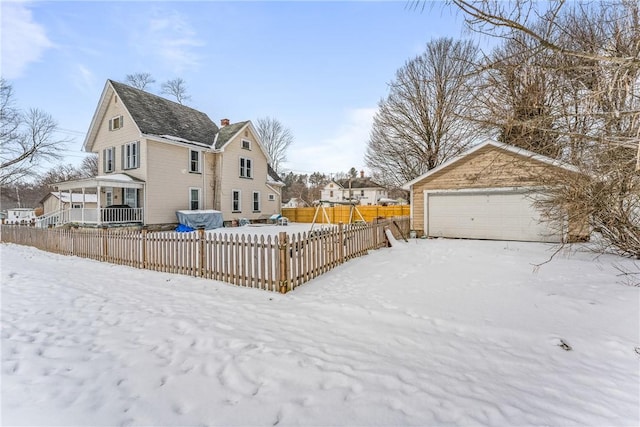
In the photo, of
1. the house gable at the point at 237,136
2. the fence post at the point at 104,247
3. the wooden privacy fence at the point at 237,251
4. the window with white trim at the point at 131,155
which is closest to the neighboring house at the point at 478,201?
the wooden privacy fence at the point at 237,251

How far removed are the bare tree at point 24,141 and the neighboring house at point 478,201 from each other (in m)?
30.4

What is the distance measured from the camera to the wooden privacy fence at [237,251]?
5750 millimetres

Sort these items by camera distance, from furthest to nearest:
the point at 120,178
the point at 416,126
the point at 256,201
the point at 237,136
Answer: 1. the point at 256,201
2. the point at 237,136
3. the point at 416,126
4. the point at 120,178

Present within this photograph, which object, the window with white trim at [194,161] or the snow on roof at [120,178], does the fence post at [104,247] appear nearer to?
the snow on roof at [120,178]

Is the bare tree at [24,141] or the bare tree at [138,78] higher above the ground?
the bare tree at [138,78]

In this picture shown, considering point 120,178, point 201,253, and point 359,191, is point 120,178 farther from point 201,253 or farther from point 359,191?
point 359,191

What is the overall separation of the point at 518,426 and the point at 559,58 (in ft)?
12.0

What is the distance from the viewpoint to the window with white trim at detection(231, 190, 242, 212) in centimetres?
2173

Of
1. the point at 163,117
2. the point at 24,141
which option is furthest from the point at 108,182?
the point at 24,141

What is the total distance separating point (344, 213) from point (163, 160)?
15324 millimetres

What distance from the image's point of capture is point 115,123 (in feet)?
61.6

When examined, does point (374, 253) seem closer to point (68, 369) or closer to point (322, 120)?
point (68, 369)

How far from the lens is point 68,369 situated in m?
2.81

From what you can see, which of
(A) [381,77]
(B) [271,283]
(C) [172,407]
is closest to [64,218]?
(B) [271,283]
